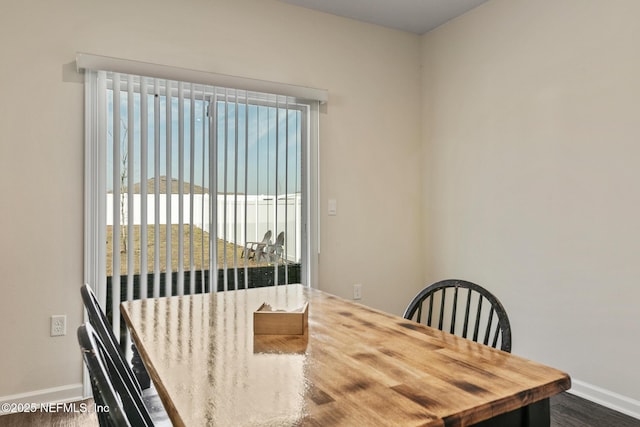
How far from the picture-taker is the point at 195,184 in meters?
2.79

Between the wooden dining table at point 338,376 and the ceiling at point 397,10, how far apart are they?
8.05ft

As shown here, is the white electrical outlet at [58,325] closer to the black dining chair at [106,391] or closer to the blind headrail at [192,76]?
the blind headrail at [192,76]

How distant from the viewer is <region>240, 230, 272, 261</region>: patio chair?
2.95m

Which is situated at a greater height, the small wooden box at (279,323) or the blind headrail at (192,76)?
the blind headrail at (192,76)

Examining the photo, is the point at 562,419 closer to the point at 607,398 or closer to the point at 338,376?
the point at 607,398

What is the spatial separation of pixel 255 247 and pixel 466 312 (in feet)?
5.46

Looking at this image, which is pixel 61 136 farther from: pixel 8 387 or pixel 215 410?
pixel 215 410

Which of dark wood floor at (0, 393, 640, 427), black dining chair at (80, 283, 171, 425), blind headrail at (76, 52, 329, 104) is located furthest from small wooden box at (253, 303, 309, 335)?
blind headrail at (76, 52, 329, 104)

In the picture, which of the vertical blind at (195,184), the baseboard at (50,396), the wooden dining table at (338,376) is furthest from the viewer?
the vertical blind at (195,184)

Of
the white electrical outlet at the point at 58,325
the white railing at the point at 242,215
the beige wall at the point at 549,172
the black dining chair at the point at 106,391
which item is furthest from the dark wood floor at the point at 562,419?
the black dining chair at the point at 106,391

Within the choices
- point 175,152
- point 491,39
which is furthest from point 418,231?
point 175,152

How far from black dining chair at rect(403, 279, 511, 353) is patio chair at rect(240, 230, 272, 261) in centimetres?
110

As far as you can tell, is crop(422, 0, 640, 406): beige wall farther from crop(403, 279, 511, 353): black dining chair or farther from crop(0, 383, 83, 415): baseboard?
crop(0, 383, 83, 415): baseboard

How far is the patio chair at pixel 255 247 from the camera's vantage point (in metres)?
2.95
